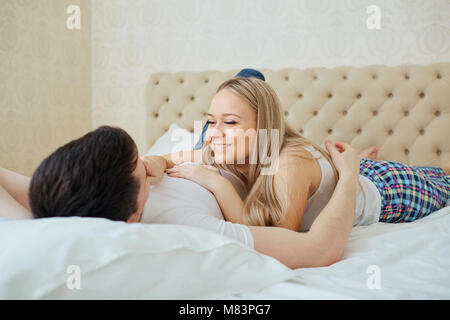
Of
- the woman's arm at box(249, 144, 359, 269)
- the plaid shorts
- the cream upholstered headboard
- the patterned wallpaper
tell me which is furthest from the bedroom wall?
the woman's arm at box(249, 144, 359, 269)

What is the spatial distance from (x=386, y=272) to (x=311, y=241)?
18 centimetres

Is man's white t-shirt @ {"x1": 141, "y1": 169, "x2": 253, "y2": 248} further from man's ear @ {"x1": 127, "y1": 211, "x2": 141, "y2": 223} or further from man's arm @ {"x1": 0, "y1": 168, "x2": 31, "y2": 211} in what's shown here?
man's arm @ {"x1": 0, "y1": 168, "x2": 31, "y2": 211}

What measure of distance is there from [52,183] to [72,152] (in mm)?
74

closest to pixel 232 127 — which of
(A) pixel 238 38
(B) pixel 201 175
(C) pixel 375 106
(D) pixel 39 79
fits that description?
(B) pixel 201 175

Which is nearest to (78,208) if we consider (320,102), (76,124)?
(320,102)

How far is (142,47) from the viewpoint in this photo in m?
2.78

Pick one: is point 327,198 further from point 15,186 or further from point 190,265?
point 15,186

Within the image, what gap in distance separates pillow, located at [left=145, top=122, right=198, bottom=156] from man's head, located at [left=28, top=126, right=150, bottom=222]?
1428 mm

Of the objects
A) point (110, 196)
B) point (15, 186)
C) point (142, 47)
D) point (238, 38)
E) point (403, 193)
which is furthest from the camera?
point (142, 47)

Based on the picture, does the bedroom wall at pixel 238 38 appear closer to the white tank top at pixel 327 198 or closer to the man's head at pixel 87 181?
the white tank top at pixel 327 198

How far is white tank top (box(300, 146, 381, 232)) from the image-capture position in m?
1.23

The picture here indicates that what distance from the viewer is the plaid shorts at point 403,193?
55.1 inches

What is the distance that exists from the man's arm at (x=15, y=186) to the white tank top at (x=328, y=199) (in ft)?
3.10

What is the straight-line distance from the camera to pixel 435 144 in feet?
6.88
